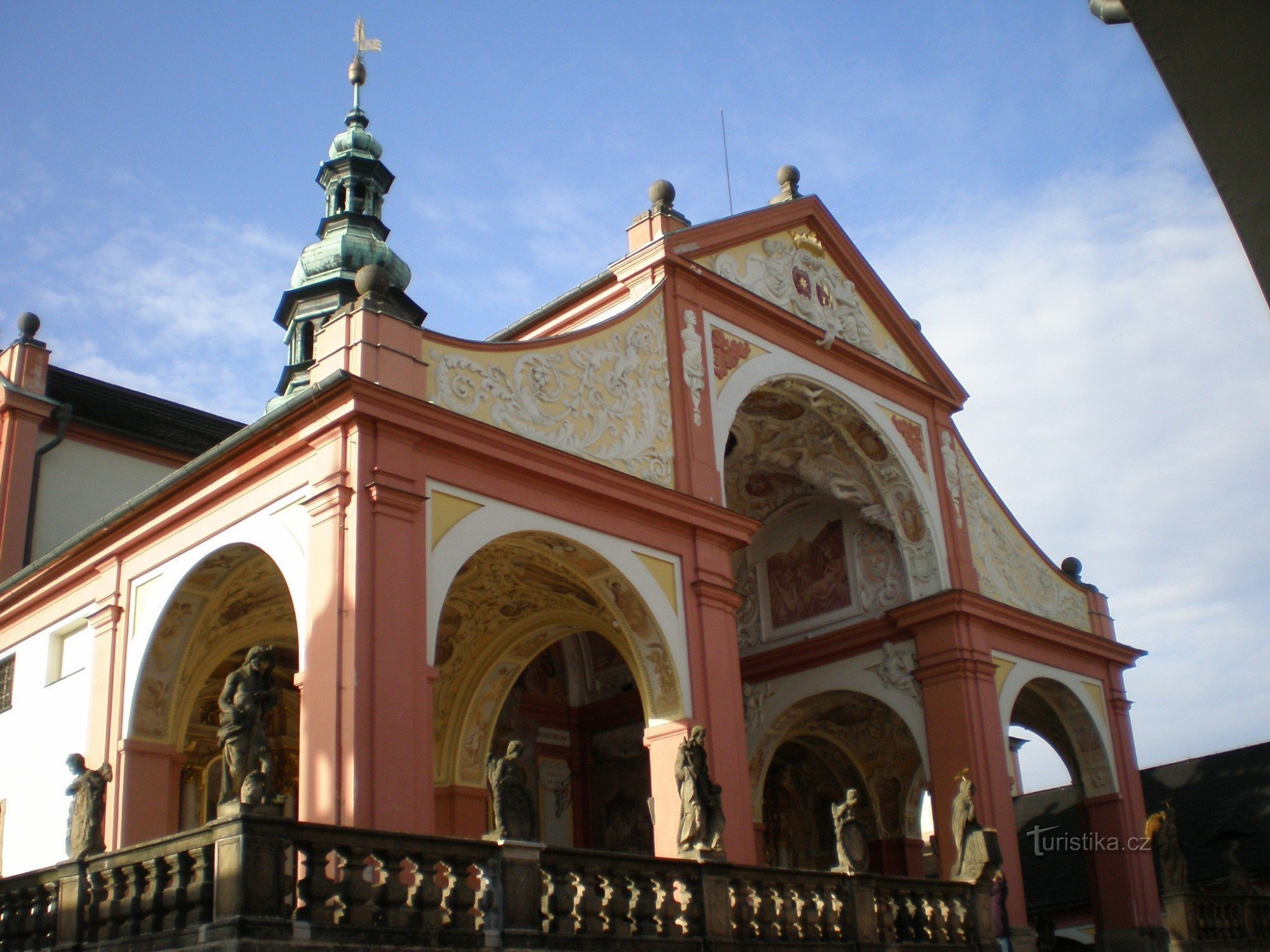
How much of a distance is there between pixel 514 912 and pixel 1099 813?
1481 centimetres

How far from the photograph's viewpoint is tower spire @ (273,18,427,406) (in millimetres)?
28656

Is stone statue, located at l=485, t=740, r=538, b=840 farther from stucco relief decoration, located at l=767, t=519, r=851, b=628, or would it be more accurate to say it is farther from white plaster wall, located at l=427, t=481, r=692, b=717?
stucco relief decoration, located at l=767, t=519, r=851, b=628

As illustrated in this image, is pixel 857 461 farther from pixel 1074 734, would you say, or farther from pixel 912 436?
pixel 1074 734

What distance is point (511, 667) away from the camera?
19.0 metres

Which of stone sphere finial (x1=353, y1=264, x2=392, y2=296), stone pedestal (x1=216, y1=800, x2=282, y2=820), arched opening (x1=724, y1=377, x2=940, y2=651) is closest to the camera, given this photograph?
stone pedestal (x1=216, y1=800, x2=282, y2=820)

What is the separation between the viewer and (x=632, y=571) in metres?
15.1

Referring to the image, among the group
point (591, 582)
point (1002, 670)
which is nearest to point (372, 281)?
point (591, 582)

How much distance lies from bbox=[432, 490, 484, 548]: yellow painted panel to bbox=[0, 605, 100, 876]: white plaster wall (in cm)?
517

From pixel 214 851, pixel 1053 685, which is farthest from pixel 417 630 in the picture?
pixel 1053 685

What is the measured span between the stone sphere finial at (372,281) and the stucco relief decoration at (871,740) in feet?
35.9

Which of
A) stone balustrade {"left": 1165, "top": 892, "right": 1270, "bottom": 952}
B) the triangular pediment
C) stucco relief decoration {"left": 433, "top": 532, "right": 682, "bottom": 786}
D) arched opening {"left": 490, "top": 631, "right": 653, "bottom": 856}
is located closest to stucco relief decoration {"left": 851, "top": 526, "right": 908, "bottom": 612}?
the triangular pediment

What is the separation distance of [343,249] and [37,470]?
32.4 feet

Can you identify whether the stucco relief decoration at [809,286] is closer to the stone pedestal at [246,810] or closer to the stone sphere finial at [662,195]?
the stone sphere finial at [662,195]

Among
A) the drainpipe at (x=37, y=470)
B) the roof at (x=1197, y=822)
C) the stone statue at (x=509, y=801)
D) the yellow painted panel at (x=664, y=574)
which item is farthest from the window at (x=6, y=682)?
the roof at (x=1197, y=822)
